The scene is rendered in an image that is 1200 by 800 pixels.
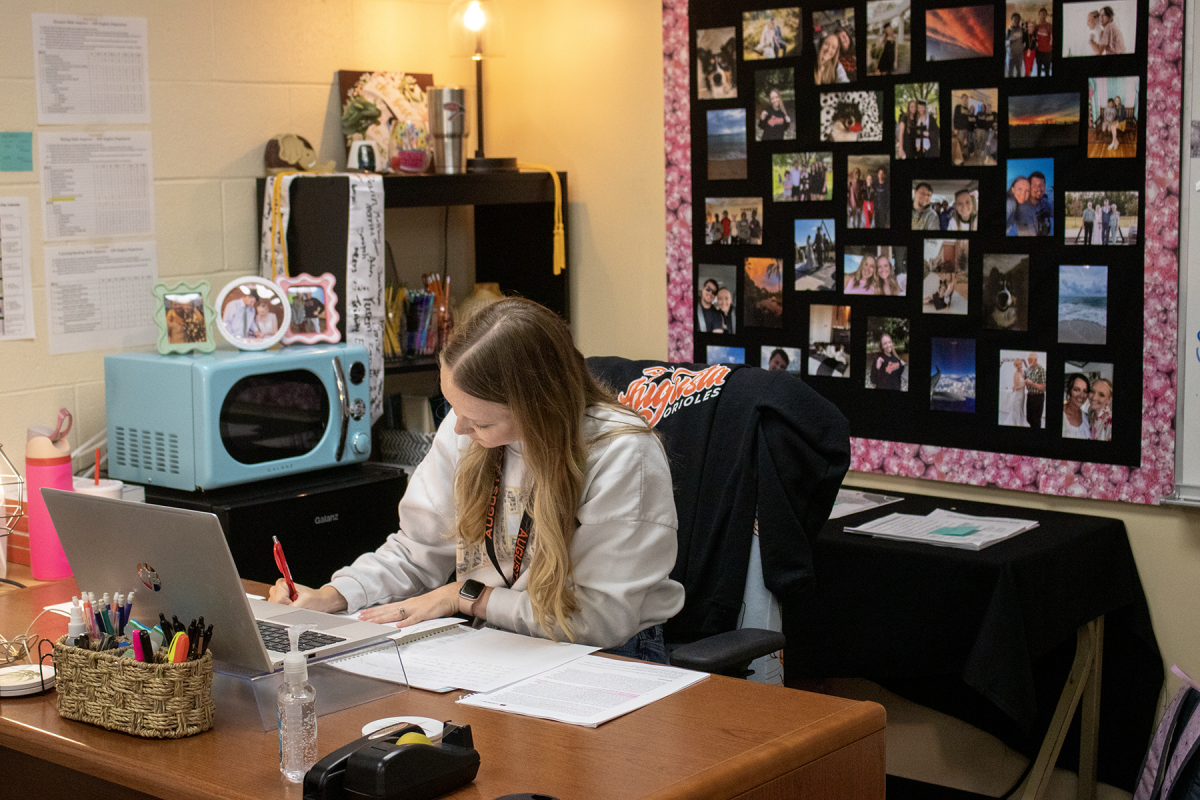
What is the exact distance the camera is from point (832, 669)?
2830mm

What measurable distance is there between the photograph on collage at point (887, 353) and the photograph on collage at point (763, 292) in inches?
10.4

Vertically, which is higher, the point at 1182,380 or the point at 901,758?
the point at 1182,380

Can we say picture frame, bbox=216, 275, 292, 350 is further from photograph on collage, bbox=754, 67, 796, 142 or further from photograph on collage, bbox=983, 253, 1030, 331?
photograph on collage, bbox=983, 253, 1030, 331

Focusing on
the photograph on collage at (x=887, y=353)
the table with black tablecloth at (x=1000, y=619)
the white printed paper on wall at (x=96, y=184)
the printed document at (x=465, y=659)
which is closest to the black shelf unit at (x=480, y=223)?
the white printed paper on wall at (x=96, y=184)

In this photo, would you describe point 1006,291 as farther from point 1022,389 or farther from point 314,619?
point 314,619

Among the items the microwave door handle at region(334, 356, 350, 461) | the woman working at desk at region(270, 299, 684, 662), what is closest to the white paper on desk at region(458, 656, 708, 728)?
the woman working at desk at region(270, 299, 684, 662)

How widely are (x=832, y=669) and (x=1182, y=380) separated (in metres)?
0.97

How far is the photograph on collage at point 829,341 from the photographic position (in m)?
3.19

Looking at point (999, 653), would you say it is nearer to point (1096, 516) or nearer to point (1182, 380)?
point (1096, 516)

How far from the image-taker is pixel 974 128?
9.57ft

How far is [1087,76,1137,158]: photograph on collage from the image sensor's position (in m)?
2.69

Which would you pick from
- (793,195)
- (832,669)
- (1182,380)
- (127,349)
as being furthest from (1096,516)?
(127,349)

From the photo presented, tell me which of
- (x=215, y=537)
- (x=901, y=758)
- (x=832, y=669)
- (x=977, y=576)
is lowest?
(x=901, y=758)

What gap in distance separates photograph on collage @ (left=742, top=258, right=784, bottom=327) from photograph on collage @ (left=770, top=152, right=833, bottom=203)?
0.57ft
